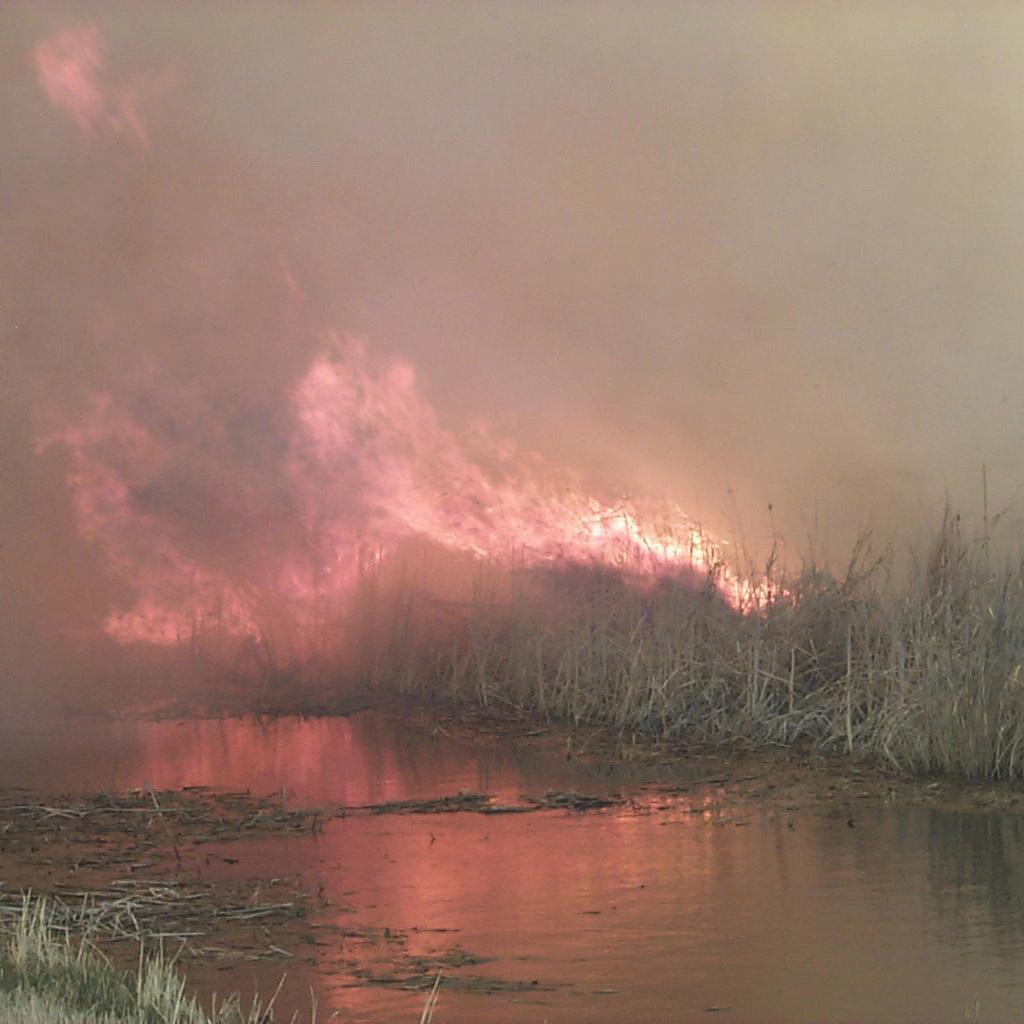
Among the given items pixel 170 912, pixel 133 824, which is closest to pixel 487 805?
pixel 133 824

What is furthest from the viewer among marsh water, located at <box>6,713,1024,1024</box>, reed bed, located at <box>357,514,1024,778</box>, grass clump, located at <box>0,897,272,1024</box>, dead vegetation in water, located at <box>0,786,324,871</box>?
reed bed, located at <box>357,514,1024,778</box>

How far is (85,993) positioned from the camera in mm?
4949

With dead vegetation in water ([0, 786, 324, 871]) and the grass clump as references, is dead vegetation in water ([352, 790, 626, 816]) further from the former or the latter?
the grass clump

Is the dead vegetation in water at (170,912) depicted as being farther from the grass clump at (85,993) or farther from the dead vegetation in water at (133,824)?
the dead vegetation in water at (133,824)

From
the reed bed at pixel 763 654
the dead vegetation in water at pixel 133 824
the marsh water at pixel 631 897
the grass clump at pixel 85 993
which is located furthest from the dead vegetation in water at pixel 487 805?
the grass clump at pixel 85 993

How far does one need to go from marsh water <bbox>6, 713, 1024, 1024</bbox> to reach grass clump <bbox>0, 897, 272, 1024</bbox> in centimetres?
50

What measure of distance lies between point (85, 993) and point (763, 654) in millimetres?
7983

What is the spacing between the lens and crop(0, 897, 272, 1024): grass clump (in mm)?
4621

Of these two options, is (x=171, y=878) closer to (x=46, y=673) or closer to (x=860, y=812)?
(x=860, y=812)

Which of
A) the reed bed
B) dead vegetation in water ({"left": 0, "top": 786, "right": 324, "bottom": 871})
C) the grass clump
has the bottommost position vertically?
the grass clump

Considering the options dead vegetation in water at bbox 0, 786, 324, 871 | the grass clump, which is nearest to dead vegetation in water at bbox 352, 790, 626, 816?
dead vegetation in water at bbox 0, 786, 324, 871

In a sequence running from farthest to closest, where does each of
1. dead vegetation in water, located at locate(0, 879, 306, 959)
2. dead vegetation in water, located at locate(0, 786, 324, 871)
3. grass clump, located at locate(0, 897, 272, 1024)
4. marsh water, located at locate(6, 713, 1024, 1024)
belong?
dead vegetation in water, located at locate(0, 786, 324, 871) < dead vegetation in water, located at locate(0, 879, 306, 959) < marsh water, located at locate(6, 713, 1024, 1024) < grass clump, located at locate(0, 897, 272, 1024)

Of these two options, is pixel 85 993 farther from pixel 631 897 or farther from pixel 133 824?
pixel 133 824

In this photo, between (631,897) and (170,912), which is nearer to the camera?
(170,912)
